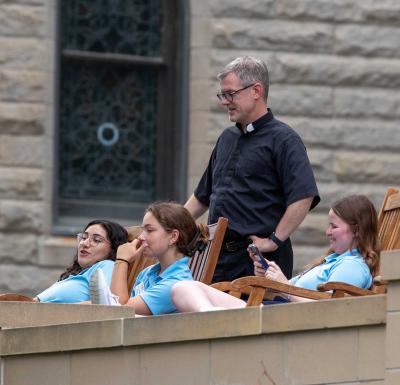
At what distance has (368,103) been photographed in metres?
15.2

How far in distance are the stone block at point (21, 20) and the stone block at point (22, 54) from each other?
58mm

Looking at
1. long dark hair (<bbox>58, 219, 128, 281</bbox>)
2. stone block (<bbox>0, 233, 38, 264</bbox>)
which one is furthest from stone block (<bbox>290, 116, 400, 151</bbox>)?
long dark hair (<bbox>58, 219, 128, 281</bbox>)

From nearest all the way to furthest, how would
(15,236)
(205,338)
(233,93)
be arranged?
(205,338) < (233,93) < (15,236)

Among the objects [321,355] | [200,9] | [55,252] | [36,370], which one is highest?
[200,9]

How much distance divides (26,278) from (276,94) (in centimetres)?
242


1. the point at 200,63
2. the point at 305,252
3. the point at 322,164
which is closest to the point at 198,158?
the point at 200,63

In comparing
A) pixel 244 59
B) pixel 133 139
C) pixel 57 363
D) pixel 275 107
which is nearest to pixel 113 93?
pixel 133 139

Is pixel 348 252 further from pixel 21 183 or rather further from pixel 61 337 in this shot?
pixel 21 183

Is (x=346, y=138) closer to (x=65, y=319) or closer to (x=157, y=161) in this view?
(x=157, y=161)

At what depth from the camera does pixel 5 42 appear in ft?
47.6

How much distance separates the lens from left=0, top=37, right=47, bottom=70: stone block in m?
14.5

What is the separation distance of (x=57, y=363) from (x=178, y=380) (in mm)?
662

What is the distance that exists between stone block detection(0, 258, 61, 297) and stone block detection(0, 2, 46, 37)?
177 cm

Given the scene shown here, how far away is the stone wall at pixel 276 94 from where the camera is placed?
14523 mm
